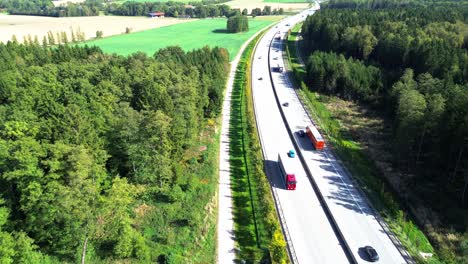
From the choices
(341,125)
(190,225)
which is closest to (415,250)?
(190,225)

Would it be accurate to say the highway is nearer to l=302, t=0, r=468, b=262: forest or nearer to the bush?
l=302, t=0, r=468, b=262: forest

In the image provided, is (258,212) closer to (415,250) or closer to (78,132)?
(415,250)

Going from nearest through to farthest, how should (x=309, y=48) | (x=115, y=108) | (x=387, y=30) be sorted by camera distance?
(x=115, y=108) → (x=387, y=30) → (x=309, y=48)

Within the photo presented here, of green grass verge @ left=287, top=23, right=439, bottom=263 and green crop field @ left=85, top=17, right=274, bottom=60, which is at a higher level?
green crop field @ left=85, top=17, right=274, bottom=60

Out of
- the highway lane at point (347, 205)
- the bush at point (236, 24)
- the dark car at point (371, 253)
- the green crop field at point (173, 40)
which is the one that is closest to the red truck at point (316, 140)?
the highway lane at point (347, 205)

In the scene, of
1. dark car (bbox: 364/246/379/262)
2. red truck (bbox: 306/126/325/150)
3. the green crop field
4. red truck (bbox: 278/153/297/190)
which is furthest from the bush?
dark car (bbox: 364/246/379/262)

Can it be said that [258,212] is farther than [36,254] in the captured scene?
Yes
